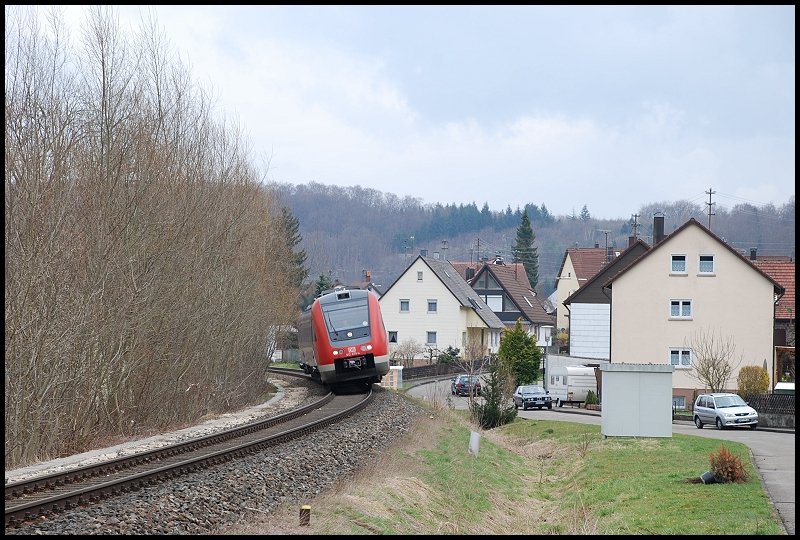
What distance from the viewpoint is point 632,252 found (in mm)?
57438

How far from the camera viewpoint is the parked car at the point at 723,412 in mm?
31672

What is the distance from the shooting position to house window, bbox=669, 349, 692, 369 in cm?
4503

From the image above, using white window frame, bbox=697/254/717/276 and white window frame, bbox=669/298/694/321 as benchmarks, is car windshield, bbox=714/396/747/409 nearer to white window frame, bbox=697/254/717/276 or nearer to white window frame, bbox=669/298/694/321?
white window frame, bbox=669/298/694/321

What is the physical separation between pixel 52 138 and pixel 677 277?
33.2m

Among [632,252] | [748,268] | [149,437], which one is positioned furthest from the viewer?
[632,252]

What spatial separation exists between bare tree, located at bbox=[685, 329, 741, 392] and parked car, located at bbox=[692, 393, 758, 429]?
6680mm

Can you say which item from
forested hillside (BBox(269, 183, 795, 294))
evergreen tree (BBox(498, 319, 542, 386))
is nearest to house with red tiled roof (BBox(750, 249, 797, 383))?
evergreen tree (BBox(498, 319, 542, 386))

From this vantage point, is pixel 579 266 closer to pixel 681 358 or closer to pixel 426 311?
pixel 426 311

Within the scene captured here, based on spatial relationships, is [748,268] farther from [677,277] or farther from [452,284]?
[452,284]

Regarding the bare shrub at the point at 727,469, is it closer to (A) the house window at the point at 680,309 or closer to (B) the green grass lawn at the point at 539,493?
(B) the green grass lawn at the point at 539,493

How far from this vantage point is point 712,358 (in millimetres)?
→ 40750

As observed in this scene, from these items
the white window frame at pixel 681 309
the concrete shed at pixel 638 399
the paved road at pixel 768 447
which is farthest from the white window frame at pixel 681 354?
the concrete shed at pixel 638 399

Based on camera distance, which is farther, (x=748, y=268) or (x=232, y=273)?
(x=748, y=268)

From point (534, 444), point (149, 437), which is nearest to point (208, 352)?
point (149, 437)
